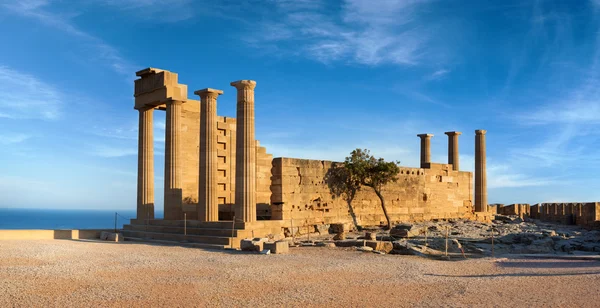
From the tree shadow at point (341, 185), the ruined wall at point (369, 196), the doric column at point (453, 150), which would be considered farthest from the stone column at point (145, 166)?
the doric column at point (453, 150)

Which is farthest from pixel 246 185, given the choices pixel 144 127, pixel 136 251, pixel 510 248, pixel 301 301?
pixel 301 301

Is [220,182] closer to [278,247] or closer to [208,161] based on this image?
[208,161]

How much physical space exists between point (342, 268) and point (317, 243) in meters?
6.44

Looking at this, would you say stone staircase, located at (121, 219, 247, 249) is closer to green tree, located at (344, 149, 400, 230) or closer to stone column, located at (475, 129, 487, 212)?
green tree, located at (344, 149, 400, 230)

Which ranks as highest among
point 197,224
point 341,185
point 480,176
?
point 480,176

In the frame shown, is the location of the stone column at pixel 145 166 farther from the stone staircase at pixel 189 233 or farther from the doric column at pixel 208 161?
the doric column at pixel 208 161

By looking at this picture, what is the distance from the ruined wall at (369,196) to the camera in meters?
24.8

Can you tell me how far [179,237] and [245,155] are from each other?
4279mm

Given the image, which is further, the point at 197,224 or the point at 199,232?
the point at 197,224

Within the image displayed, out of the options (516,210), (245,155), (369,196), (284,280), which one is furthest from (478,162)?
(284,280)

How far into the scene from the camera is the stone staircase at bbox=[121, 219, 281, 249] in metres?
20.4

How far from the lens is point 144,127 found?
2603 centimetres

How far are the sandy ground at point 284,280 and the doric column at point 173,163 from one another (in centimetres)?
686

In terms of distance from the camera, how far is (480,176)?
36438mm
